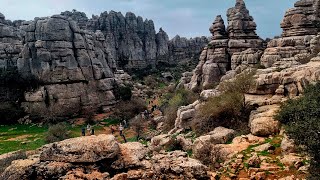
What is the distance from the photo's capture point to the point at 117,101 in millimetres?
45844

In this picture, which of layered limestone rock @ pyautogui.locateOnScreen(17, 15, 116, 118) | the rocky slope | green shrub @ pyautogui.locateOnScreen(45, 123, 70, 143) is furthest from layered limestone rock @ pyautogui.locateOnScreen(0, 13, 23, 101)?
green shrub @ pyautogui.locateOnScreen(45, 123, 70, 143)

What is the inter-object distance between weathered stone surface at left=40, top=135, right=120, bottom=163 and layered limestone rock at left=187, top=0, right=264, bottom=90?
99.0 ft

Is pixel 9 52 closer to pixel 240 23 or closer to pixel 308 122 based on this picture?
pixel 240 23

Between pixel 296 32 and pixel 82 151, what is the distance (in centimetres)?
2936

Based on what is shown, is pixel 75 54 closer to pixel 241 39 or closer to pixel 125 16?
pixel 241 39

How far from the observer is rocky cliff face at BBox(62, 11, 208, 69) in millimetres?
90125

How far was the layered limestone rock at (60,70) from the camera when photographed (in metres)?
41.1

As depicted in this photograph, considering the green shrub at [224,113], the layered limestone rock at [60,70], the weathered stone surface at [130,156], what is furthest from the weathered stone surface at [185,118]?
the layered limestone rock at [60,70]

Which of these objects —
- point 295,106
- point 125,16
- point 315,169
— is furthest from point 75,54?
point 125,16

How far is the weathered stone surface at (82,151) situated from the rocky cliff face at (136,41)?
7500cm

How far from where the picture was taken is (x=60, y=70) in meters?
42.1

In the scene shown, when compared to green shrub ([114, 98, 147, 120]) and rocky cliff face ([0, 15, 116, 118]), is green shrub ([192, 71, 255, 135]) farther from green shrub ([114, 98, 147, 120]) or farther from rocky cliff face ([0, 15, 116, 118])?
rocky cliff face ([0, 15, 116, 118])

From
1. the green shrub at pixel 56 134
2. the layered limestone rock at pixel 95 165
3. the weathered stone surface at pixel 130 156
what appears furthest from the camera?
the green shrub at pixel 56 134

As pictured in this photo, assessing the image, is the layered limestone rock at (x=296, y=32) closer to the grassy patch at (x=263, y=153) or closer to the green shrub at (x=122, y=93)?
the grassy patch at (x=263, y=153)
